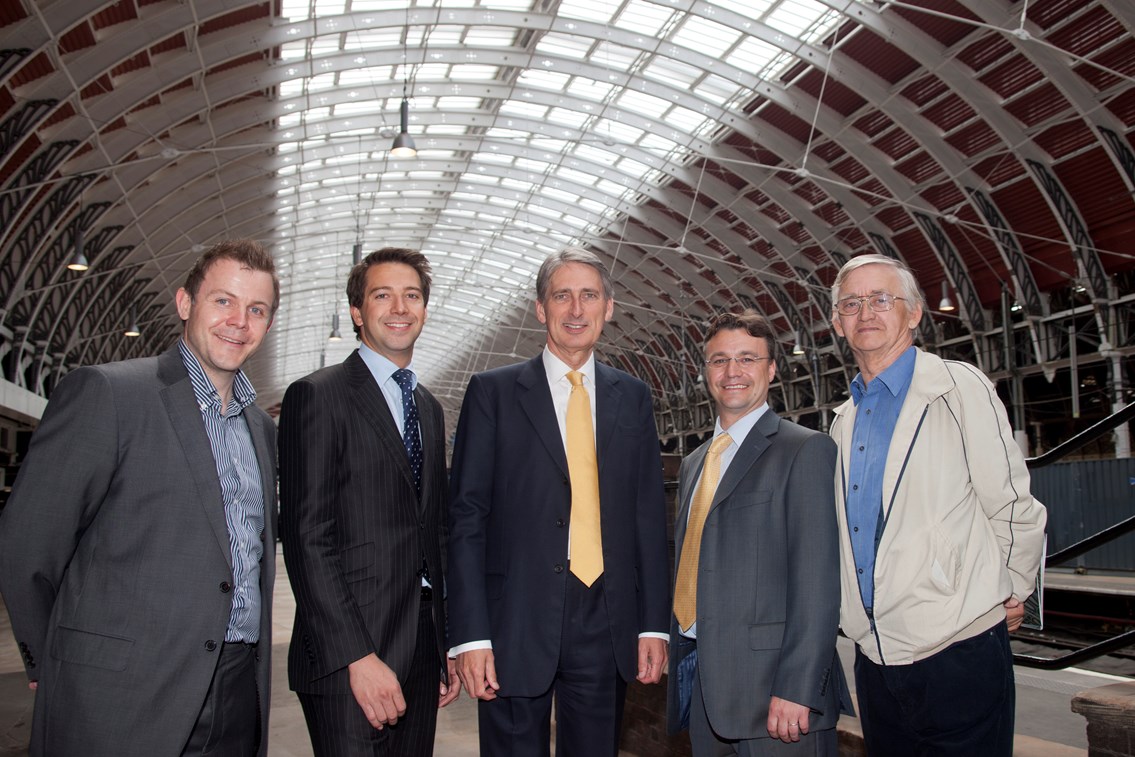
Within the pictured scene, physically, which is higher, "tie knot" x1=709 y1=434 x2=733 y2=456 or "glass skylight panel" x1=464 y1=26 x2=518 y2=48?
"glass skylight panel" x1=464 y1=26 x2=518 y2=48

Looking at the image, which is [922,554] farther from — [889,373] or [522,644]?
[522,644]

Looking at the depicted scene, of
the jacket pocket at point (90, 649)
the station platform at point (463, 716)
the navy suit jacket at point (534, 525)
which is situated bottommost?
the station platform at point (463, 716)

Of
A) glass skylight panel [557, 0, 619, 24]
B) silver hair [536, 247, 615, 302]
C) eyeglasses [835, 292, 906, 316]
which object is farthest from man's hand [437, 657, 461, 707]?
glass skylight panel [557, 0, 619, 24]

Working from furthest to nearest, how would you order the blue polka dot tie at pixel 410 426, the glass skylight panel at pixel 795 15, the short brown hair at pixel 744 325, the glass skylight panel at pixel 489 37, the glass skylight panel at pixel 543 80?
the glass skylight panel at pixel 543 80, the glass skylight panel at pixel 489 37, the glass skylight panel at pixel 795 15, the short brown hair at pixel 744 325, the blue polka dot tie at pixel 410 426

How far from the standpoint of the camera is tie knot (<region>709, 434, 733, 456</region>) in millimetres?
3209

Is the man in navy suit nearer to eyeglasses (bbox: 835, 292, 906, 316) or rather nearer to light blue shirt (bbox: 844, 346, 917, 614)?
light blue shirt (bbox: 844, 346, 917, 614)

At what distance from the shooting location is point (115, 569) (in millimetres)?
2398

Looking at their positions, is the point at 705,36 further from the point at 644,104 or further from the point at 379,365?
the point at 379,365

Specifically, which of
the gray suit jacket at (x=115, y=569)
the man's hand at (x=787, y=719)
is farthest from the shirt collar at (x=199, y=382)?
the man's hand at (x=787, y=719)

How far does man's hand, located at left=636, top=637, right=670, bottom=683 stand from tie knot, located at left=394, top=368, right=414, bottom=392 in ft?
3.92

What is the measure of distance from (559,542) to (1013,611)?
59.1 inches

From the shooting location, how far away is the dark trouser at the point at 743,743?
112 inches

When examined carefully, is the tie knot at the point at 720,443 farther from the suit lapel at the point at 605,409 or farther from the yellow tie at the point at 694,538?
the suit lapel at the point at 605,409

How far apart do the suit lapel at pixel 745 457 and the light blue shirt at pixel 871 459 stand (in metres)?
0.30
